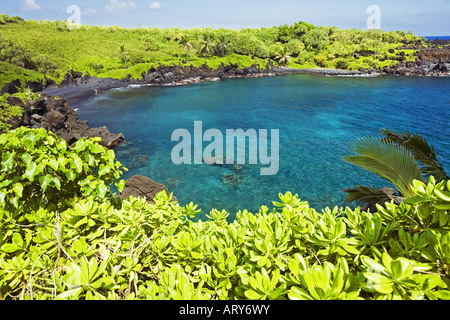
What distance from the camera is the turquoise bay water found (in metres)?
15.8

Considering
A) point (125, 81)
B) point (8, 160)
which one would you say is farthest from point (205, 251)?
point (125, 81)

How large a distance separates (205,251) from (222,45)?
236 feet

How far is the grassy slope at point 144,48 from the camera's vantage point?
53688 millimetres

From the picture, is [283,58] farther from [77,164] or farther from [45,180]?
[45,180]

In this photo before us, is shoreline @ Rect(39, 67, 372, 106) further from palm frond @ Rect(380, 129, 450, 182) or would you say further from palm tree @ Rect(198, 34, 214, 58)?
palm frond @ Rect(380, 129, 450, 182)

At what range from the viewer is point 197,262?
2490 millimetres

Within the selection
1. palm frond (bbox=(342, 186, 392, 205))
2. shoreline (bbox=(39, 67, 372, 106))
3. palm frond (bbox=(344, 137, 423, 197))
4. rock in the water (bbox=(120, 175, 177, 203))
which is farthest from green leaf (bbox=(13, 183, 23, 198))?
shoreline (bbox=(39, 67, 372, 106))

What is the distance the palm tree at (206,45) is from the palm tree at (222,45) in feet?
6.01

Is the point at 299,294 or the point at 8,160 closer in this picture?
the point at 299,294

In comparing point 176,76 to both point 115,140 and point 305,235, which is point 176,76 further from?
point 305,235

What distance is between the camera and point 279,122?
2925cm

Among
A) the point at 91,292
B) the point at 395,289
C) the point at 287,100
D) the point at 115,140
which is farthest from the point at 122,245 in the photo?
the point at 287,100

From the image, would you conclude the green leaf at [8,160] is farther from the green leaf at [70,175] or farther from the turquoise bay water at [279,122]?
the turquoise bay water at [279,122]

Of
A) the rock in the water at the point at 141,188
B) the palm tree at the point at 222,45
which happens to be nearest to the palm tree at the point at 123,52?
the palm tree at the point at 222,45
